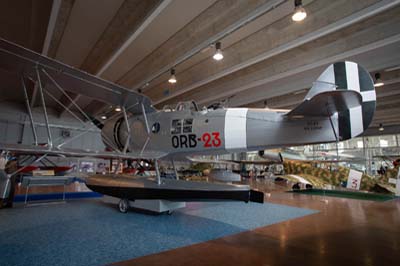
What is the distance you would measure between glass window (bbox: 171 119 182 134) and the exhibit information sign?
24.3 ft

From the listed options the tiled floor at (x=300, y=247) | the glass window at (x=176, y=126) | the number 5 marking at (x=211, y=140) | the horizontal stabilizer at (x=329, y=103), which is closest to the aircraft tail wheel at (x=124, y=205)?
the glass window at (x=176, y=126)

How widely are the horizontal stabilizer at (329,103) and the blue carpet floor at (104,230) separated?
2.27 metres

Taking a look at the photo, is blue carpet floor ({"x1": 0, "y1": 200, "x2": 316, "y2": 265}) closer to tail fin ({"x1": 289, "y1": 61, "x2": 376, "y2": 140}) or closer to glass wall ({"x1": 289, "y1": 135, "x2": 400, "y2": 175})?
tail fin ({"x1": 289, "y1": 61, "x2": 376, "y2": 140})

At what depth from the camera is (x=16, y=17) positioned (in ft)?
18.4

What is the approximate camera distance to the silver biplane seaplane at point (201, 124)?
311cm

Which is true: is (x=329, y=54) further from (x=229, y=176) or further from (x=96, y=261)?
(x=96, y=261)

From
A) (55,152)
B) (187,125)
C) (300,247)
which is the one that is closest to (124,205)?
(55,152)

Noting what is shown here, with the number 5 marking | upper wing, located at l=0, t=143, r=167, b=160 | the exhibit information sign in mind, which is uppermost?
the number 5 marking

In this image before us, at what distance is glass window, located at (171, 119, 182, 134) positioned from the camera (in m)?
4.49

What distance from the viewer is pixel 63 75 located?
13.4 ft

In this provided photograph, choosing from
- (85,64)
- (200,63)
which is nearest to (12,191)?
(85,64)

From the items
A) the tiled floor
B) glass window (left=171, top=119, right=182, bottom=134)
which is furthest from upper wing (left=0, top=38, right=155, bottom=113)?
the tiled floor

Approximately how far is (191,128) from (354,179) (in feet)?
24.6

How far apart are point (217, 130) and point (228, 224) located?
1813 millimetres
